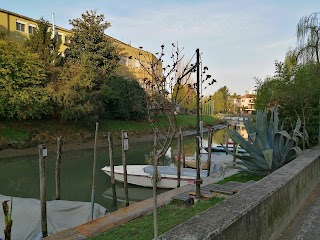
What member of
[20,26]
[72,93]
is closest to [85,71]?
[72,93]

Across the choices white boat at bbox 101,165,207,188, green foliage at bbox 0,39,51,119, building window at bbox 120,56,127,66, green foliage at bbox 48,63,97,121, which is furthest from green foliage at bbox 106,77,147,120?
white boat at bbox 101,165,207,188

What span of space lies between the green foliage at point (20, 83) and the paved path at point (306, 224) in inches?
847

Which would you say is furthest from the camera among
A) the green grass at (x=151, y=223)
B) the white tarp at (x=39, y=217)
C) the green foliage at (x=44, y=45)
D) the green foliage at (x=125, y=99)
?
the green foliage at (x=125, y=99)

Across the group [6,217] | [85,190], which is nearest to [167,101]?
[6,217]

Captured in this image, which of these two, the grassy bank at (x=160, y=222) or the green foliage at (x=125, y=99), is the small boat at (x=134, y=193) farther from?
the green foliage at (x=125, y=99)

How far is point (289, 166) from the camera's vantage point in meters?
6.30

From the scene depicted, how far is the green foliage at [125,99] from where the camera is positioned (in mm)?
34188

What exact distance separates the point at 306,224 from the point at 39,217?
643 cm

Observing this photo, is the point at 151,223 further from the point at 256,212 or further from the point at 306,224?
the point at 256,212

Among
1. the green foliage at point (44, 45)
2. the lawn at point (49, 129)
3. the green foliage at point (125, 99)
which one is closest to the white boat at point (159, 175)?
the lawn at point (49, 129)

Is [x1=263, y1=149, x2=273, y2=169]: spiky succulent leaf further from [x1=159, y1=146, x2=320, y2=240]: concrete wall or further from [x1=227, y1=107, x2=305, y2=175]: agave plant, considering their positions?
[x1=159, y1=146, x2=320, y2=240]: concrete wall

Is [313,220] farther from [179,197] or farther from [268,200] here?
[179,197]

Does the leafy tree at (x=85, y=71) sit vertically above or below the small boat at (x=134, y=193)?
above

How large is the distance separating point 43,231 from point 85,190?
6.18 meters
